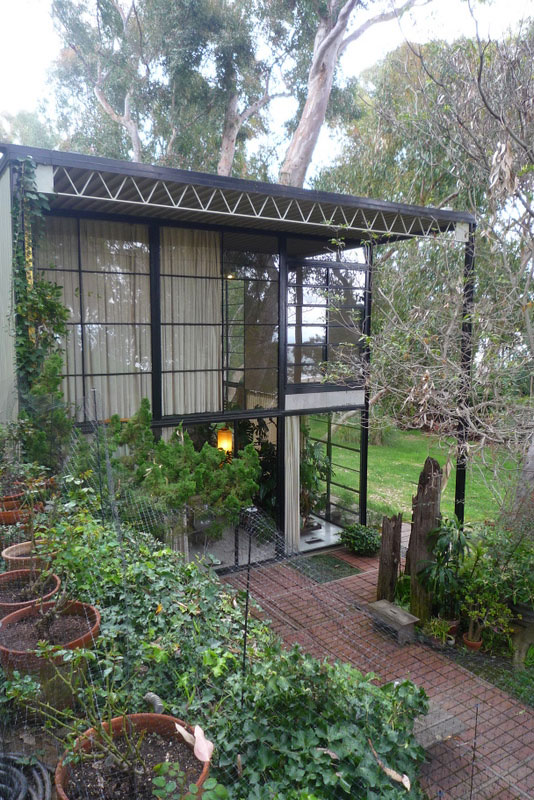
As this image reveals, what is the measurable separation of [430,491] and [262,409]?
109 inches

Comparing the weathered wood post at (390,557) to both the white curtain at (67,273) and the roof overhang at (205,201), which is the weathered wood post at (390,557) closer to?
the roof overhang at (205,201)

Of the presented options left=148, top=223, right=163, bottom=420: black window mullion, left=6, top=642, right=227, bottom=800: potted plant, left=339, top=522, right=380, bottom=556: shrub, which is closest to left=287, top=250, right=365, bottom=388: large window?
left=148, top=223, right=163, bottom=420: black window mullion

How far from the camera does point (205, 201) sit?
6660 mm

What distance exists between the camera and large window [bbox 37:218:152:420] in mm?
6676

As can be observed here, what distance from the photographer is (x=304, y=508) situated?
9.16 meters

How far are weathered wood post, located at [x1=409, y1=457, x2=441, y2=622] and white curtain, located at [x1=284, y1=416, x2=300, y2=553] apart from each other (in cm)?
239

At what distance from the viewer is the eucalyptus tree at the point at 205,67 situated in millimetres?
14695

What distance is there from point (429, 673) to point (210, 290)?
5175 mm

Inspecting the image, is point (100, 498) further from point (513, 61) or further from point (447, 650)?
point (513, 61)

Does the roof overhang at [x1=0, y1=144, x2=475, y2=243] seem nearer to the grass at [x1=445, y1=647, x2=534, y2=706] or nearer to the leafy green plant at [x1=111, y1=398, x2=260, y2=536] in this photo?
the leafy green plant at [x1=111, y1=398, x2=260, y2=536]

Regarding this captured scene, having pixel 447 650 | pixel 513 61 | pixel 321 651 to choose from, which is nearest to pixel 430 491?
pixel 447 650

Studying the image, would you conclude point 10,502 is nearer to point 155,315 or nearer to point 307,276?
point 155,315

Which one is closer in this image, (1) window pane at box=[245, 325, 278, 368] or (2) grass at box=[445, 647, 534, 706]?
(2) grass at box=[445, 647, 534, 706]

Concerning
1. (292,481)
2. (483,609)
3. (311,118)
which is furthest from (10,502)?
(311,118)
